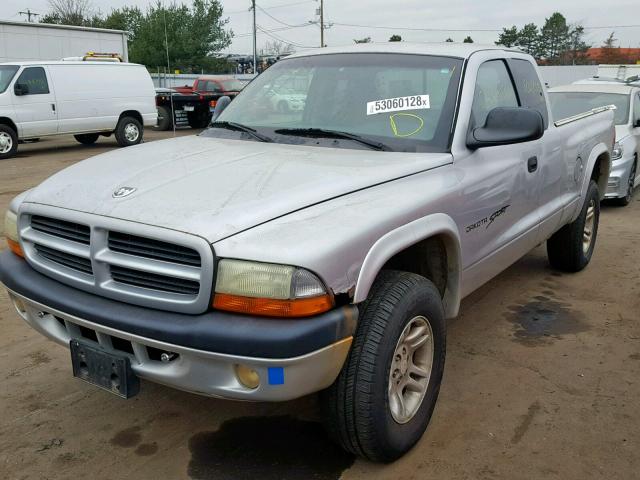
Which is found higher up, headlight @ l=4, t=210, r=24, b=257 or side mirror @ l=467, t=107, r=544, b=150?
side mirror @ l=467, t=107, r=544, b=150

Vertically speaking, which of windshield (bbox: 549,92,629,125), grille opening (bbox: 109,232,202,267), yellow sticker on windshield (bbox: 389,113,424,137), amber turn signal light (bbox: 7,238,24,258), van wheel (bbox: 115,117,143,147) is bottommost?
van wheel (bbox: 115,117,143,147)

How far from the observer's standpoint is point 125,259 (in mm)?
2475

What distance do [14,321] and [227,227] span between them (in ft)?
9.51

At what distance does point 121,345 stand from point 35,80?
13.0 metres

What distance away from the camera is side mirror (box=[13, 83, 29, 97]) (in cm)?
1341

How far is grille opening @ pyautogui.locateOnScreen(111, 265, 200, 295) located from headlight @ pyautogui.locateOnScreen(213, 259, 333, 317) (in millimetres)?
136

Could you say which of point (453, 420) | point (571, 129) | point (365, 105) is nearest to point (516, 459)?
point (453, 420)

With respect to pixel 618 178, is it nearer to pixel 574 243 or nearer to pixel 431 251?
pixel 574 243

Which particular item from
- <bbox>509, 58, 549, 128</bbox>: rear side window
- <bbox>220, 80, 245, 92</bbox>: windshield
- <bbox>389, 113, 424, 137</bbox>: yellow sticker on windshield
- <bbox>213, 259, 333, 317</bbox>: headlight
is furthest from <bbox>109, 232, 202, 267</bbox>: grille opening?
<bbox>220, 80, 245, 92</bbox>: windshield

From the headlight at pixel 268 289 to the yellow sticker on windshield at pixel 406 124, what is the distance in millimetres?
1370

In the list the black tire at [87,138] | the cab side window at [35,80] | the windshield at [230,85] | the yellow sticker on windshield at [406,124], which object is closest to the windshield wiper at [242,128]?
the yellow sticker on windshield at [406,124]

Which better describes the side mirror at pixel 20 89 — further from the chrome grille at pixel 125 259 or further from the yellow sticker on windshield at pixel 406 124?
the yellow sticker on windshield at pixel 406 124

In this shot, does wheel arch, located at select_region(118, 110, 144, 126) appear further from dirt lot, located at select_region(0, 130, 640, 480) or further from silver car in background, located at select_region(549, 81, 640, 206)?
dirt lot, located at select_region(0, 130, 640, 480)

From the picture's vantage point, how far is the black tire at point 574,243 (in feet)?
17.5
